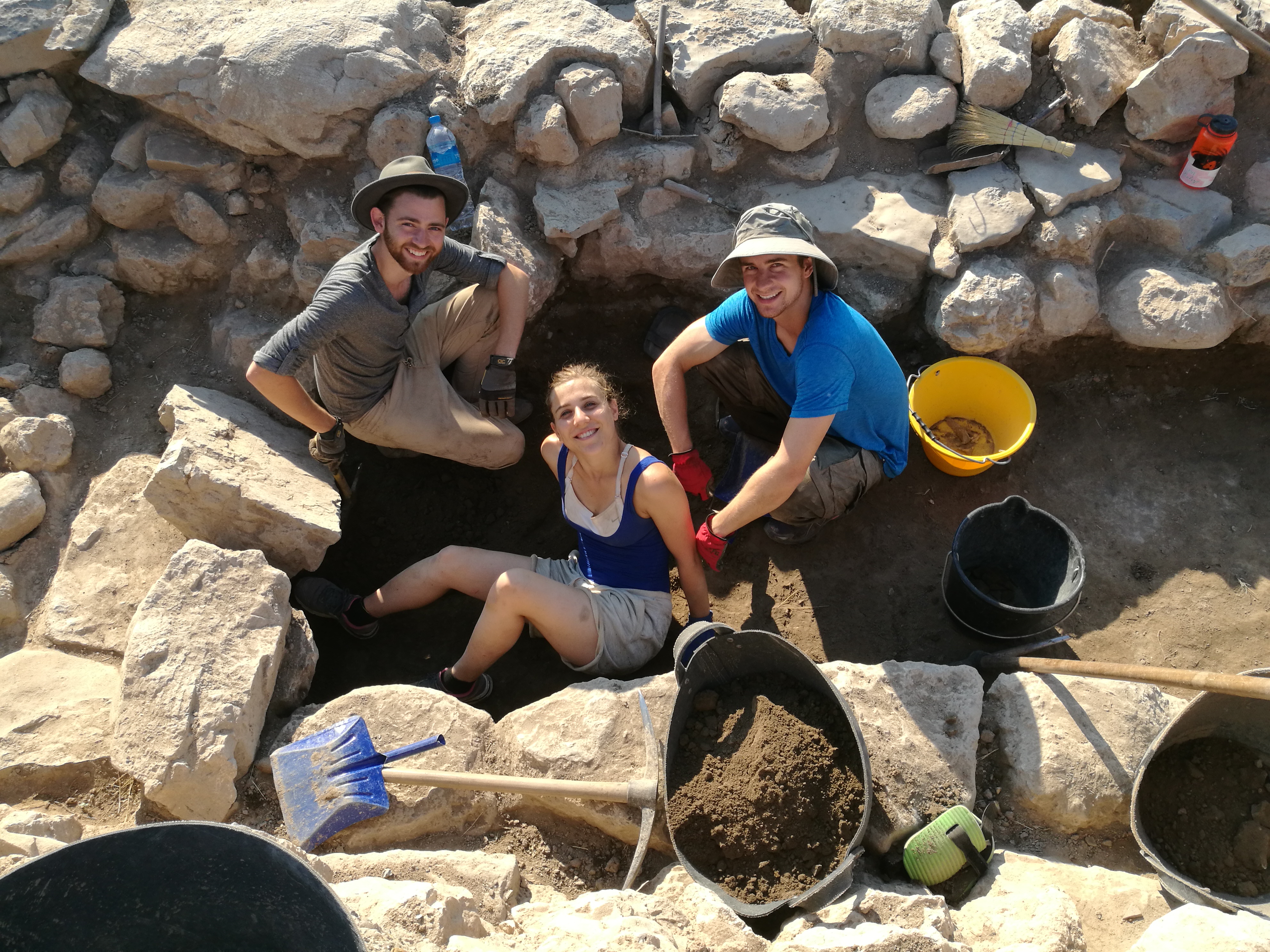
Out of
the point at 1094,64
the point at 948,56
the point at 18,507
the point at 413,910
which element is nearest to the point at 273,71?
the point at 18,507

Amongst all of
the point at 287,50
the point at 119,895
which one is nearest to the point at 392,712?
the point at 119,895

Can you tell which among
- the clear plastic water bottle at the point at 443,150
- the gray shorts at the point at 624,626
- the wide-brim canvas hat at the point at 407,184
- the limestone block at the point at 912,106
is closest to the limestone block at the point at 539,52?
the clear plastic water bottle at the point at 443,150

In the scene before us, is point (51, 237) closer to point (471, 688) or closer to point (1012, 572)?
point (471, 688)

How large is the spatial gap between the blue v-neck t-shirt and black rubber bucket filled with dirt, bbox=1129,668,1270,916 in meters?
1.41

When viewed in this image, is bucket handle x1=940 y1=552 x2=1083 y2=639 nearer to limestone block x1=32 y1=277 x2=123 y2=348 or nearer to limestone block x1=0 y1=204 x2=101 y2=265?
limestone block x1=32 y1=277 x2=123 y2=348

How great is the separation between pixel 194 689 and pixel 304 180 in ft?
7.92

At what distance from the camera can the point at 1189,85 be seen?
→ 3.60 m

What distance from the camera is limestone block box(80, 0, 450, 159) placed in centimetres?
361

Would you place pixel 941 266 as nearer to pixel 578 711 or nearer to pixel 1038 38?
pixel 1038 38

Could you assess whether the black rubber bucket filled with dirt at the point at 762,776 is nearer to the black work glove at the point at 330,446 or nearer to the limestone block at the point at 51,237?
the black work glove at the point at 330,446

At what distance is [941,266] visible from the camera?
3.73 m

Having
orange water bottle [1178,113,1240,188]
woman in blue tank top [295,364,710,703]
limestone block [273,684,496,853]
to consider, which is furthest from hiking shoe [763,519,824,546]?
orange water bottle [1178,113,1240,188]

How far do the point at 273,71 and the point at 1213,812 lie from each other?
4.58 metres

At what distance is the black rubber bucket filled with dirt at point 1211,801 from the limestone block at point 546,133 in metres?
3.25
